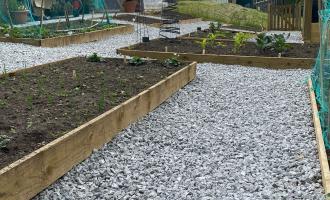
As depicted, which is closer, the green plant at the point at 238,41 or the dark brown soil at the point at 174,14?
the green plant at the point at 238,41

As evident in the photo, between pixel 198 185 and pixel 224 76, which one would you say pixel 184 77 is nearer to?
pixel 224 76

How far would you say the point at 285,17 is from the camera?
49.7ft

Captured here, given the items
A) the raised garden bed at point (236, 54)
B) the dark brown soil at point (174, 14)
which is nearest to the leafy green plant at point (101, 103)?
the raised garden bed at point (236, 54)

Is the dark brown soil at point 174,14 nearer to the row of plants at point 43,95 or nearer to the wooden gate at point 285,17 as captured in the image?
the wooden gate at point 285,17

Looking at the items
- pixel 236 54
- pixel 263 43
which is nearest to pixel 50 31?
pixel 236 54

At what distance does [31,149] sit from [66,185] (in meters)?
0.37

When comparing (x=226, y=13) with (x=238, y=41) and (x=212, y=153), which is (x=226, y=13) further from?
(x=212, y=153)

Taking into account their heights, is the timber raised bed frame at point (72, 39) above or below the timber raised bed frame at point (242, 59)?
above

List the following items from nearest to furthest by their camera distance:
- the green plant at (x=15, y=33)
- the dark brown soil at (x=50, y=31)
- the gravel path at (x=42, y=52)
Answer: the gravel path at (x=42, y=52), the green plant at (x=15, y=33), the dark brown soil at (x=50, y=31)

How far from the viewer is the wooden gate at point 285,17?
15.0 m

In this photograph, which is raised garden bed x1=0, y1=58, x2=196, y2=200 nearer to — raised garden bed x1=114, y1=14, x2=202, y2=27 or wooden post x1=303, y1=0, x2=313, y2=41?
wooden post x1=303, y1=0, x2=313, y2=41

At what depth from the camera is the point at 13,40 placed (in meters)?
10.5

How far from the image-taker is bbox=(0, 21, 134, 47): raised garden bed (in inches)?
412

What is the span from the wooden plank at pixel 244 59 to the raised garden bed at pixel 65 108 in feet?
4.67
